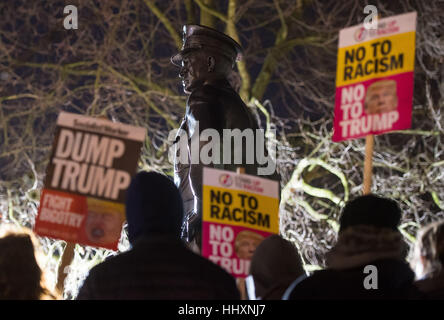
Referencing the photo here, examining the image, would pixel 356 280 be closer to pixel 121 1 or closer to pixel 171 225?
pixel 171 225

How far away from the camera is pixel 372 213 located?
3.18m

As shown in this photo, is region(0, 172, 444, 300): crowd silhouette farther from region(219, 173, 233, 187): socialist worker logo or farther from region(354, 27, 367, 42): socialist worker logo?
region(354, 27, 367, 42): socialist worker logo

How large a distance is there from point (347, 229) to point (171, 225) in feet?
2.52

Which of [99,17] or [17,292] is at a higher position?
[99,17]

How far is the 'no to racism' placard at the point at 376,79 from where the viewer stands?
449 centimetres

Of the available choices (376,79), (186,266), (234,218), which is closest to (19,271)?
(186,266)

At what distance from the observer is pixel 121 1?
11.1 meters

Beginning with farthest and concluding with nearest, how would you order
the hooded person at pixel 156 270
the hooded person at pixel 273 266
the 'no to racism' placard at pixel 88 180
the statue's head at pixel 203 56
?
the statue's head at pixel 203 56
the 'no to racism' placard at pixel 88 180
the hooded person at pixel 273 266
the hooded person at pixel 156 270

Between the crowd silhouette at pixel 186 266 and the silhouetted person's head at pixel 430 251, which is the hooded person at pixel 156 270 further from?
the silhouetted person's head at pixel 430 251

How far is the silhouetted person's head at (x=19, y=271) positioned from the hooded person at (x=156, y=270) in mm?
421

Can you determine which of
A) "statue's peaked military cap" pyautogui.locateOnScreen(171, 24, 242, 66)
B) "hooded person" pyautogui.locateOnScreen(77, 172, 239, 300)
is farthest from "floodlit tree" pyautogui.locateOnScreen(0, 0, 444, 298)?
"hooded person" pyautogui.locateOnScreen(77, 172, 239, 300)

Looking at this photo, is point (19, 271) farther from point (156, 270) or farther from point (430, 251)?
point (430, 251)

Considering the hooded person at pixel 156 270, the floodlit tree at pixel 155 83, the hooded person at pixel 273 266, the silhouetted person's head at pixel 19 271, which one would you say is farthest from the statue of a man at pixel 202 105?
the floodlit tree at pixel 155 83
